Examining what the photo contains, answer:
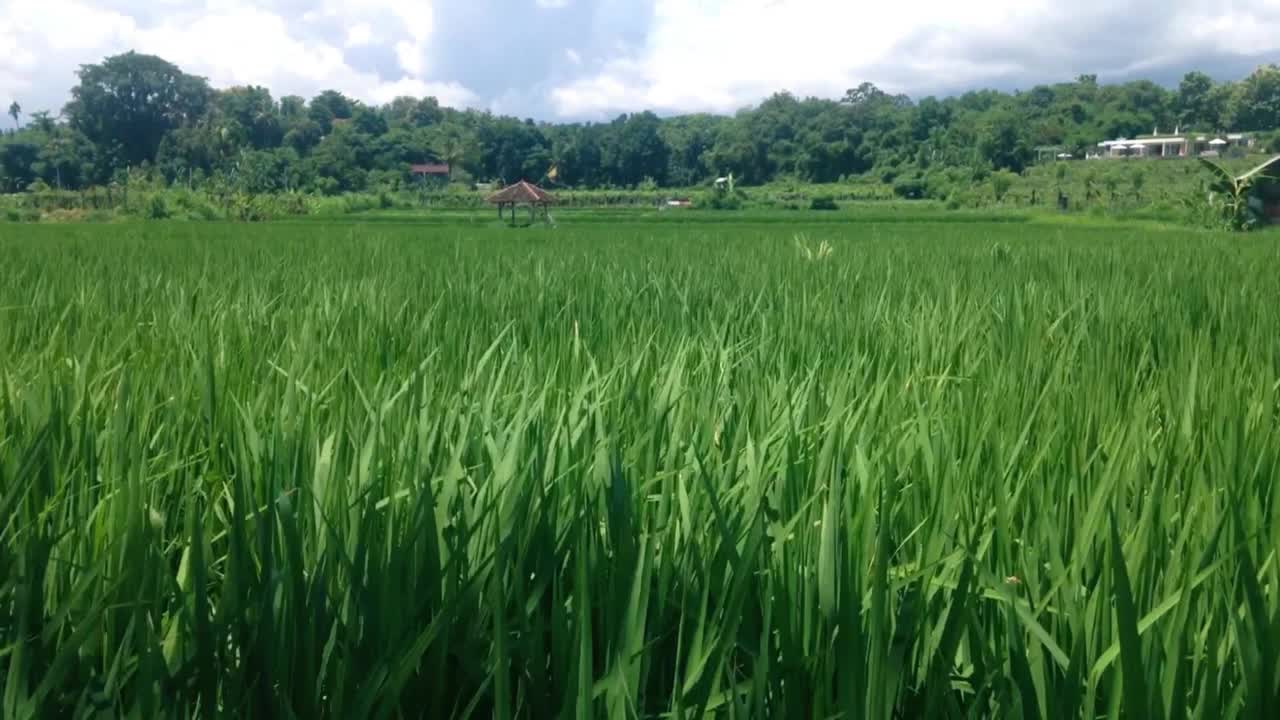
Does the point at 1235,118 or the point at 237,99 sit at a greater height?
the point at 237,99

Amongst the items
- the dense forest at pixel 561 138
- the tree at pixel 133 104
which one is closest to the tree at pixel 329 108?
the dense forest at pixel 561 138

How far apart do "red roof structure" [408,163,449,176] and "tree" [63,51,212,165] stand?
20617 mm

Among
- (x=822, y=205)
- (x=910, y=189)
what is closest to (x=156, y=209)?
(x=822, y=205)

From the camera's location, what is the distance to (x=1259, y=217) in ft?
57.3

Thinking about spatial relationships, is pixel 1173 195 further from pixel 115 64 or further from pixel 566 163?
pixel 115 64

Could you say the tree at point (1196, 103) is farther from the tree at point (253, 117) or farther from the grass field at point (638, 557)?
the grass field at point (638, 557)

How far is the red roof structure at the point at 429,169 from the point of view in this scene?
75.8 m

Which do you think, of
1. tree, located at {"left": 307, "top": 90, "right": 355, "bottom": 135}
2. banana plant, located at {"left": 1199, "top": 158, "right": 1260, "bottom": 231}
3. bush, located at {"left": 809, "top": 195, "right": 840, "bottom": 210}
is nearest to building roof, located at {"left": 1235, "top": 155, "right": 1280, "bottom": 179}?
banana plant, located at {"left": 1199, "top": 158, "right": 1260, "bottom": 231}

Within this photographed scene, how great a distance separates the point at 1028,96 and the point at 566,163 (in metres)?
52.8

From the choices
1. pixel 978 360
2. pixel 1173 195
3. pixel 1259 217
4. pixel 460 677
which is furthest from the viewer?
pixel 1173 195

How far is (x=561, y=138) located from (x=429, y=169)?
63.3ft

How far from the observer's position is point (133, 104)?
7606 cm

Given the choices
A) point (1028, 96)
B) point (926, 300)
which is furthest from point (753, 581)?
point (1028, 96)

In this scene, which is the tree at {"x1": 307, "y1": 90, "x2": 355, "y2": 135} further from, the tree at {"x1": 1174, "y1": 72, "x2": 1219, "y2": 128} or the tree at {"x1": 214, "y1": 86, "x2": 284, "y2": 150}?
the tree at {"x1": 1174, "y1": 72, "x2": 1219, "y2": 128}
